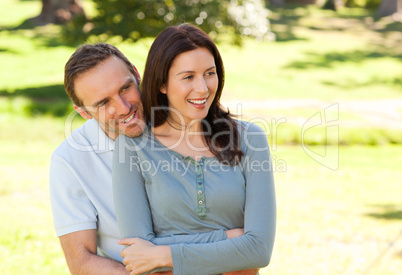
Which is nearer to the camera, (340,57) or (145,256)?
(145,256)

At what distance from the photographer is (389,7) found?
2347 centimetres

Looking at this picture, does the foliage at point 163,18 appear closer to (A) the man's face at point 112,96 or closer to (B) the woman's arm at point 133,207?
(A) the man's face at point 112,96

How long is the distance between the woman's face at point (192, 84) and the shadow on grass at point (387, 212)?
4.61 meters

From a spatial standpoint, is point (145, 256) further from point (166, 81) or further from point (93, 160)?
point (166, 81)

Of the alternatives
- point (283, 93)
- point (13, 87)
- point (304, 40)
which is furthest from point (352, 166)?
point (304, 40)

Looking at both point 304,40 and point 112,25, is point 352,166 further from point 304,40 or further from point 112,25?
point 304,40

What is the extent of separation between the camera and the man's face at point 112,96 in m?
2.07

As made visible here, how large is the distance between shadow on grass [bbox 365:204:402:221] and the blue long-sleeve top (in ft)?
14.8

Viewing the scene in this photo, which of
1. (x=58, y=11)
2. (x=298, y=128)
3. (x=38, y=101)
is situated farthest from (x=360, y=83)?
(x=58, y=11)

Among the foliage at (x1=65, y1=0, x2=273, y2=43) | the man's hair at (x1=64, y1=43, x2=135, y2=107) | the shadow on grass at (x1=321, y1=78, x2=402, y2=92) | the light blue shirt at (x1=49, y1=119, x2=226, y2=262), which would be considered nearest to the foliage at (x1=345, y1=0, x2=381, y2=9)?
the shadow on grass at (x1=321, y1=78, x2=402, y2=92)

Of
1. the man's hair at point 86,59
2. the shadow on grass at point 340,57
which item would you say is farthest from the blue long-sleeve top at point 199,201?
the shadow on grass at point 340,57

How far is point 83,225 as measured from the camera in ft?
6.51

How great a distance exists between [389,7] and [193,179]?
2389cm

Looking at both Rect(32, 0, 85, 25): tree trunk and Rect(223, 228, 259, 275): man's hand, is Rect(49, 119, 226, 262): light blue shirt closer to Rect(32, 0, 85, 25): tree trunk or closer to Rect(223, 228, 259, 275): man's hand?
Rect(223, 228, 259, 275): man's hand
